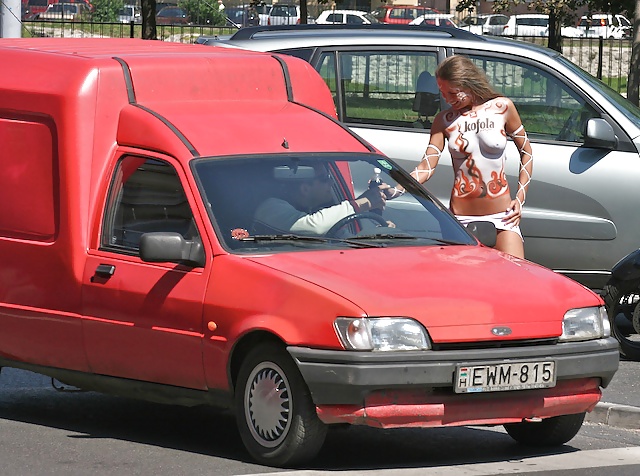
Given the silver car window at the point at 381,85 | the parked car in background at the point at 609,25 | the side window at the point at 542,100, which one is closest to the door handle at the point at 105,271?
the silver car window at the point at 381,85

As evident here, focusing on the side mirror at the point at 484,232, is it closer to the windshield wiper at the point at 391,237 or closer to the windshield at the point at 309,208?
the windshield at the point at 309,208

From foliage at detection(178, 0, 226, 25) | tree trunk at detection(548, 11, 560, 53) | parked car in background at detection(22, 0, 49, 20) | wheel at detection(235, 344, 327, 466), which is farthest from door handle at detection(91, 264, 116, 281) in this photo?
foliage at detection(178, 0, 226, 25)

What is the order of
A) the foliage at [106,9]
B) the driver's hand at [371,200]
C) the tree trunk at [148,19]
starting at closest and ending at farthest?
the driver's hand at [371,200]
the tree trunk at [148,19]
the foliage at [106,9]

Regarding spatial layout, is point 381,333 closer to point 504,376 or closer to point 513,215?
point 504,376

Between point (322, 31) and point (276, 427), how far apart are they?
573 centimetres

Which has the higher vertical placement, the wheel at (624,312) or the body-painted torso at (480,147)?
the body-painted torso at (480,147)

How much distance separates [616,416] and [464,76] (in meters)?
2.22

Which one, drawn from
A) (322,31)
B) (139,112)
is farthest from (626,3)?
(139,112)

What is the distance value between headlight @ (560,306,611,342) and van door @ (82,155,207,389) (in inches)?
65.9

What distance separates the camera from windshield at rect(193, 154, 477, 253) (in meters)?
7.18

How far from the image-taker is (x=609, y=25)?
158 ft

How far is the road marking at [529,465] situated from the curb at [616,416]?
2.39 feet

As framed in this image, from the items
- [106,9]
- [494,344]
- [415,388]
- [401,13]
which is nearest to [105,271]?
[415,388]

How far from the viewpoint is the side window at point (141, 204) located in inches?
292
